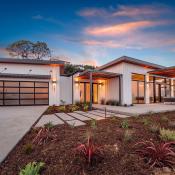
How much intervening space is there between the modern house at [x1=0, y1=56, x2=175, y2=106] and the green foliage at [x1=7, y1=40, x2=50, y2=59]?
17007 millimetres

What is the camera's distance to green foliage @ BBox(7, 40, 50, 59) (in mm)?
29531

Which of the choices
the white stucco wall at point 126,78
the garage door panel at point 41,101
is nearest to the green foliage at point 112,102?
the white stucco wall at point 126,78

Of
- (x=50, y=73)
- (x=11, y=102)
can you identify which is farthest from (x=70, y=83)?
(x=11, y=102)

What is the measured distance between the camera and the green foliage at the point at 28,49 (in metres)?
29.5

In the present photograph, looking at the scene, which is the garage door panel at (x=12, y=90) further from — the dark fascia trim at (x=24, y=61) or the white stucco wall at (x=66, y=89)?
the white stucco wall at (x=66, y=89)

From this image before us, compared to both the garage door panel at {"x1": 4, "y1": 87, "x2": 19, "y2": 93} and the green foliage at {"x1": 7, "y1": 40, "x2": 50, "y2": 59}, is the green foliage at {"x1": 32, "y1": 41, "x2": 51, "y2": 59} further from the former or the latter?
the garage door panel at {"x1": 4, "y1": 87, "x2": 19, "y2": 93}

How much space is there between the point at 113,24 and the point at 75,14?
9.73 feet

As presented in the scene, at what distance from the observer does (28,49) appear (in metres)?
30.6

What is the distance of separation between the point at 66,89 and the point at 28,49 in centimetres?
1855

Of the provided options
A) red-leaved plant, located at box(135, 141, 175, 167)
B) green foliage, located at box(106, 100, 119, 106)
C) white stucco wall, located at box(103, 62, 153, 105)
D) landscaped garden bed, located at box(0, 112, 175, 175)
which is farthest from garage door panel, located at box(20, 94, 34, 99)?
red-leaved plant, located at box(135, 141, 175, 167)

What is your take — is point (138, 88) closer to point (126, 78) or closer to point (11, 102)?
point (126, 78)

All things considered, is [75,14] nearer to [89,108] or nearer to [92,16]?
[92,16]

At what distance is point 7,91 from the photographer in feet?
48.9

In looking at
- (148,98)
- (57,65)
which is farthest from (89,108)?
(148,98)
